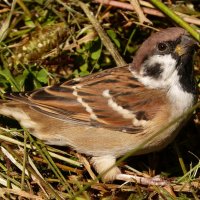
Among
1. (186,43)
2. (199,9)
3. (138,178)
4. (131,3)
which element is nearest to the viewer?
(186,43)

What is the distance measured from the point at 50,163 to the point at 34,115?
13.2 inches

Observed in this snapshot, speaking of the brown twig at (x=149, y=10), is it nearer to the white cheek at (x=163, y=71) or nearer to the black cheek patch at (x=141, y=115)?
the white cheek at (x=163, y=71)

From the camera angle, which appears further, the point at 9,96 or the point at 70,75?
the point at 70,75

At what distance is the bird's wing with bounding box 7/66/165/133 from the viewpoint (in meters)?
3.77

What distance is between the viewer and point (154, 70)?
12.3ft

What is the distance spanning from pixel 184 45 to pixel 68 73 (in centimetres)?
115

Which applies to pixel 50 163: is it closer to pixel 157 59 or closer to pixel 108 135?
pixel 108 135

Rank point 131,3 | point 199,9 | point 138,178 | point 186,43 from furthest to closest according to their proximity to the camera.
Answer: point 199,9 → point 131,3 → point 138,178 → point 186,43

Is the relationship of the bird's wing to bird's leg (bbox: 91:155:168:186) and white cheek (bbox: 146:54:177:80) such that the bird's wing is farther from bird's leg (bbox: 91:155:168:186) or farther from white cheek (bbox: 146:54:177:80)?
bird's leg (bbox: 91:155:168:186)

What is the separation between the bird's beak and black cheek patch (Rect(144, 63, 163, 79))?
15cm

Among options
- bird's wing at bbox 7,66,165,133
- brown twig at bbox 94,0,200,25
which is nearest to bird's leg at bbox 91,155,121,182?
bird's wing at bbox 7,66,165,133

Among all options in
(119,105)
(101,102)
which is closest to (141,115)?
(119,105)

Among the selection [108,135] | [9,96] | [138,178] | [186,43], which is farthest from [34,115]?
[186,43]

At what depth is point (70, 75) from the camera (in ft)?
14.6
